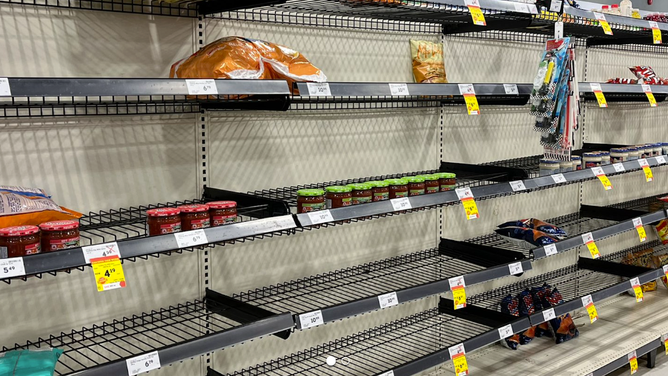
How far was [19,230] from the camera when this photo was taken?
1.54m

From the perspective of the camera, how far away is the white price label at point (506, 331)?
2756 millimetres

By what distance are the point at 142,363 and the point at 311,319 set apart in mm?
604


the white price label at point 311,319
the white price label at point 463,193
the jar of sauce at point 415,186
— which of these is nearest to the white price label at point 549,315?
the white price label at point 463,193

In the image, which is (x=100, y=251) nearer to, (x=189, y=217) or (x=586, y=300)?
(x=189, y=217)

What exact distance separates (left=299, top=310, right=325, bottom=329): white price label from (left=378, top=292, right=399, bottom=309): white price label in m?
0.26

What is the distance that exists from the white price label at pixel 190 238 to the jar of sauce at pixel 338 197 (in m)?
0.58

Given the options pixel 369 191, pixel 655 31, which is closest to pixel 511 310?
pixel 369 191

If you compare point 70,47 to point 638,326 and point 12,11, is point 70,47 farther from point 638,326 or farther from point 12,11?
point 638,326

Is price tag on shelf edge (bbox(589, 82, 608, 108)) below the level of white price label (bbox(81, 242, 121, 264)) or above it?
above

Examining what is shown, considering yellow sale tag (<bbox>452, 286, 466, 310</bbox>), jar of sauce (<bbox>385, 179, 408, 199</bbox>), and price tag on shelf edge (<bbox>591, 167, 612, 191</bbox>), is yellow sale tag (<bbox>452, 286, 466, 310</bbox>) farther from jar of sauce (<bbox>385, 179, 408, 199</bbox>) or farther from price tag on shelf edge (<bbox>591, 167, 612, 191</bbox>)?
price tag on shelf edge (<bbox>591, 167, 612, 191</bbox>)

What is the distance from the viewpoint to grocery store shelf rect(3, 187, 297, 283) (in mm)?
1553

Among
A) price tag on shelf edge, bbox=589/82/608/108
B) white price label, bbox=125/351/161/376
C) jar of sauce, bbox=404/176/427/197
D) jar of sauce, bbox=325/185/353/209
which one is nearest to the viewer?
white price label, bbox=125/351/161/376

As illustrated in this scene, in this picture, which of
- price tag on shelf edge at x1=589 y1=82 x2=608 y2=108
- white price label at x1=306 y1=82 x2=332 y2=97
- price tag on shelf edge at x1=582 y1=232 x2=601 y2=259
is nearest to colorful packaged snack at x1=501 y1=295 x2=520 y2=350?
price tag on shelf edge at x1=582 y1=232 x2=601 y2=259

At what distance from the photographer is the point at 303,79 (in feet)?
6.63
